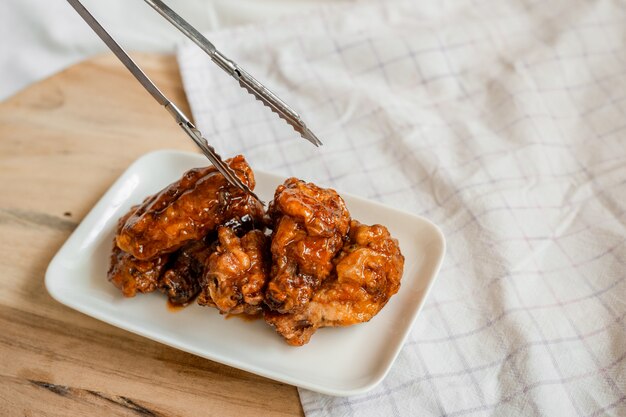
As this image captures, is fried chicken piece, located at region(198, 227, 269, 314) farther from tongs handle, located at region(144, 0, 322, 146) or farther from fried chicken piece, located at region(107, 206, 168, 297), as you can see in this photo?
tongs handle, located at region(144, 0, 322, 146)

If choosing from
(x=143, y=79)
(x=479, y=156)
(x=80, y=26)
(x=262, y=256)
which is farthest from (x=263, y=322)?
(x=80, y=26)

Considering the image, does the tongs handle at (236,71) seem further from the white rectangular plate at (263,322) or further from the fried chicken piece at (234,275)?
the white rectangular plate at (263,322)

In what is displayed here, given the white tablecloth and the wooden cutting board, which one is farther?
the white tablecloth

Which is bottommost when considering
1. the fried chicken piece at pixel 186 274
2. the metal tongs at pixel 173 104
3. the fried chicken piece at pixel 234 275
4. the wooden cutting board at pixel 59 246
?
the wooden cutting board at pixel 59 246

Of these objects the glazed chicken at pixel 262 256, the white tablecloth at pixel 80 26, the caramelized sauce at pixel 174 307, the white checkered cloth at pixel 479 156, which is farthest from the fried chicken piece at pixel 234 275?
the white tablecloth at pixel 80 26

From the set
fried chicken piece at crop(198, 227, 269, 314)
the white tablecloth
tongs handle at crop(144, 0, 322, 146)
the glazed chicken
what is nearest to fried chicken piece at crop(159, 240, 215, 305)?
the glazed chicken

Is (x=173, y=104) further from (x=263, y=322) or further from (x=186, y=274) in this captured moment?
(x=263, y=322)
